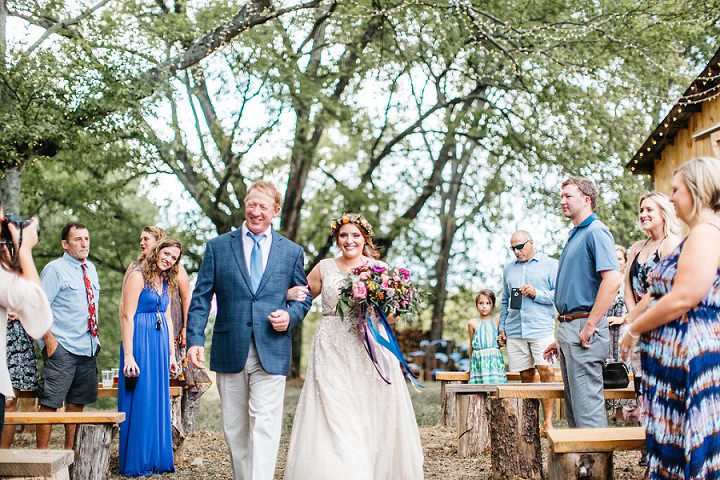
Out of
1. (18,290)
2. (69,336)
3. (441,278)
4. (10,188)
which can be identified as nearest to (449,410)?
(69,336)

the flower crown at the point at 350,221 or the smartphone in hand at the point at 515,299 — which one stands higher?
the flower crown at the point at 350,221

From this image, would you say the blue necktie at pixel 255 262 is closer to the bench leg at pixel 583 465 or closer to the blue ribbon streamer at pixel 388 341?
the blue ribbon streamer at pixel 388 341

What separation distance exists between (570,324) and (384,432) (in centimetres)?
163

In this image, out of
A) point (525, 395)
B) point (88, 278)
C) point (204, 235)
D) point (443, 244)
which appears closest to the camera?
point (525, 395)

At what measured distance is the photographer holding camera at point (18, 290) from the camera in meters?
4.00

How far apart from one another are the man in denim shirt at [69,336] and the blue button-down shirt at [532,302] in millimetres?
4522

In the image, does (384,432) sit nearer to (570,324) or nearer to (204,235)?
(570,324)

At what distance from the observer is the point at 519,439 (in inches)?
280

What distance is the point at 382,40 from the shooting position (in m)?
16.7

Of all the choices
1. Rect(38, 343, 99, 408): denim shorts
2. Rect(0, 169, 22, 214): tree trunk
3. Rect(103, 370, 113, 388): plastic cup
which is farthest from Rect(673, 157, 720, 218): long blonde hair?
Rect(0, 169, 22, 214): tree trunk

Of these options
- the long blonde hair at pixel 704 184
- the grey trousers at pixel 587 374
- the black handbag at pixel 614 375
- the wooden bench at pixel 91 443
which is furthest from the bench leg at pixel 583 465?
the wooden bench at pixel 91 443

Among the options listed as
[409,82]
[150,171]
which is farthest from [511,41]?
[150,171]

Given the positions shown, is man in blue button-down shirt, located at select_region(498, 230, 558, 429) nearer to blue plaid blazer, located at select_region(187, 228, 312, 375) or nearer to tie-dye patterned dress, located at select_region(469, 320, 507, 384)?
tie-dye patterned dress, located at select_region(469, 320, 507, 384)

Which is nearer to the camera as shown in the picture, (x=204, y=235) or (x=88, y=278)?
(x=88, y=278)
